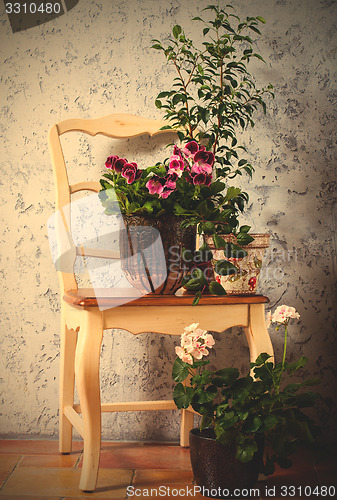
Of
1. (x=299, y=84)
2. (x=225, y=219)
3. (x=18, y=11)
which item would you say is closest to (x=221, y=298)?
(x=225, y=219)

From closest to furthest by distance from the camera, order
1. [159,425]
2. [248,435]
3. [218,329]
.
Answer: [248,435]
[218,329]
[159,425]

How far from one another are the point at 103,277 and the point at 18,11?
0.92 metres

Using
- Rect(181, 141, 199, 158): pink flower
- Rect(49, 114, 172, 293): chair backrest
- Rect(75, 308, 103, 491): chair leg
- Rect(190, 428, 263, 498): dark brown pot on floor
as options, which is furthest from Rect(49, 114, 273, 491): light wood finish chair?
Rect(181, 141, 199, 158): pink flower

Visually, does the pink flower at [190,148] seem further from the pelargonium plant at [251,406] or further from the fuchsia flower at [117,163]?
the pelargonium plant at [251,406]

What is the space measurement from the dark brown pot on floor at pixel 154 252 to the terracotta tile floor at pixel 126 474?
1.61ft

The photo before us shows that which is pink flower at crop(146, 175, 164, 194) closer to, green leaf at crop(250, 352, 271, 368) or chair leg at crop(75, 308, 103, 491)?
chair leg at crop(75, 308, 103, 491)

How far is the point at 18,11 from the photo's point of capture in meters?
1.68

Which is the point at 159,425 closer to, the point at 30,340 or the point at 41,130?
the point at 30,340

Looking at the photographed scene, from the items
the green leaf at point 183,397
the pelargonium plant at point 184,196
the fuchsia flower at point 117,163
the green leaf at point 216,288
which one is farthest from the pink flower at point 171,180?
the green leaf at point 183,397

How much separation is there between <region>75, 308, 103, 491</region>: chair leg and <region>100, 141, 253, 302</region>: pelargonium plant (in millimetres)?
254

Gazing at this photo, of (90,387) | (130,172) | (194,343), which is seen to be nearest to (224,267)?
(194,343)

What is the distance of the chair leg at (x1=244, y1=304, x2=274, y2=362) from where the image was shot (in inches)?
50.5

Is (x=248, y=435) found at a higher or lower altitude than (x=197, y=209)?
lower

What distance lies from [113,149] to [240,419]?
3.12 feet
